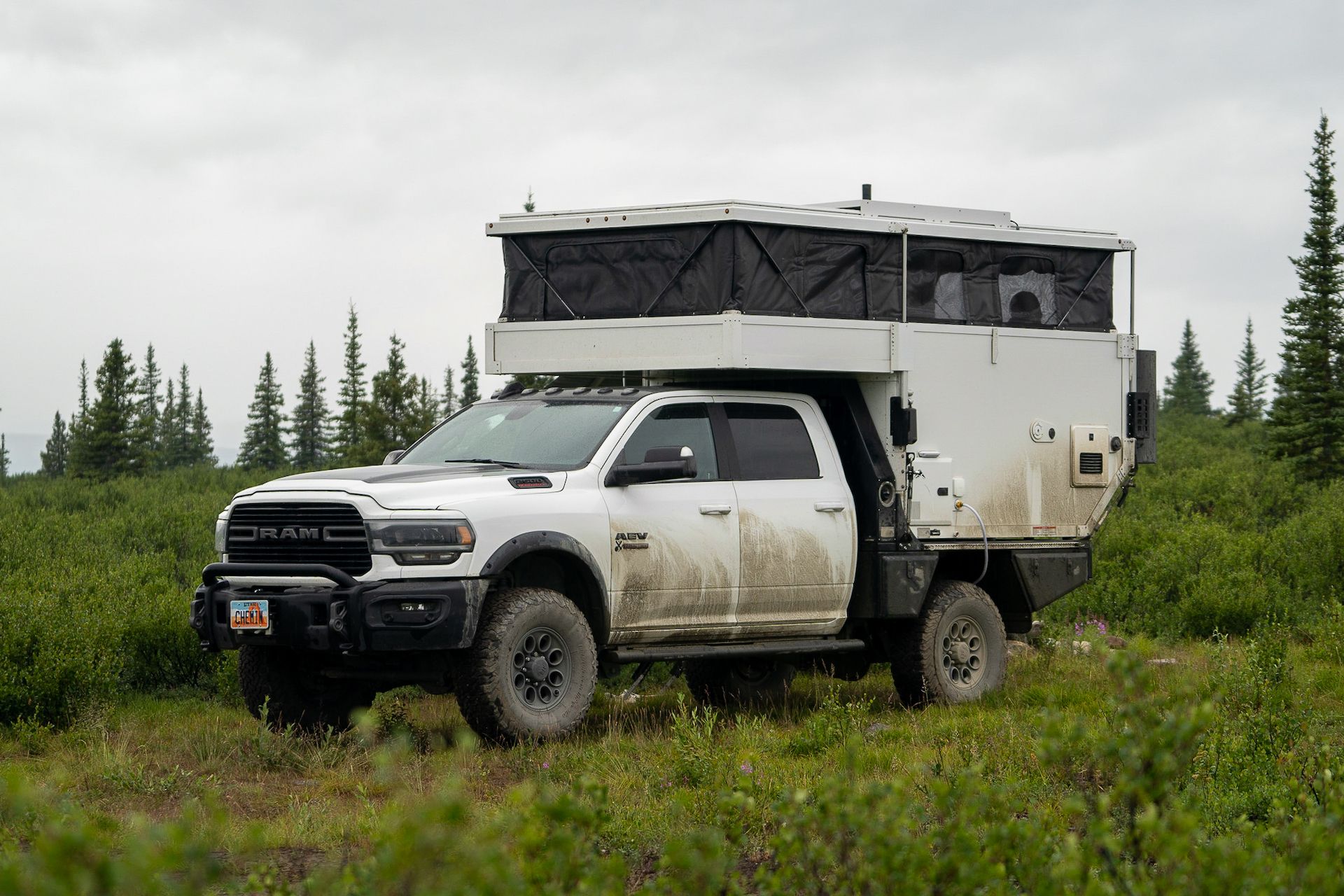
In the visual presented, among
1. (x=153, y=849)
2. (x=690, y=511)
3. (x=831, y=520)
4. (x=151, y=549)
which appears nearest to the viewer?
(x=153, y=849)

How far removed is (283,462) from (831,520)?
5375 cm

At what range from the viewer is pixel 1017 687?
37.7 feet

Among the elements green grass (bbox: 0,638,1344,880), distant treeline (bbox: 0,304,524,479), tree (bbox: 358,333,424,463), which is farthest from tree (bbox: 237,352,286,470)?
green grass (bbox: 0,638,1344,880)

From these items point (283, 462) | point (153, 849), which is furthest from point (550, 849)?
point (283, 462)

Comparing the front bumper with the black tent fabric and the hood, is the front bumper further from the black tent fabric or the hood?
the black tent fabric

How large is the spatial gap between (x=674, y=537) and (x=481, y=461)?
130 cm

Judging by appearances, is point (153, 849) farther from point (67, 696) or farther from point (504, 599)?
point (67, 696)

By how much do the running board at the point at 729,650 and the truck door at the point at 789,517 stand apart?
0.51 ft

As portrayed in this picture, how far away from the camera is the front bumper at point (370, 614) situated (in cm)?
809

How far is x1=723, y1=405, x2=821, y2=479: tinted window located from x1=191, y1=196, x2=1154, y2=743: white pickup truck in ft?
0.06

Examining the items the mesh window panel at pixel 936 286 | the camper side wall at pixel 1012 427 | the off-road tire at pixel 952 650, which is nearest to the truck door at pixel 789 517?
the camper side wall at pixel 1012 427

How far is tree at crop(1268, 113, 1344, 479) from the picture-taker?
3372 cm

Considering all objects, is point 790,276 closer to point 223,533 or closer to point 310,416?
point 223,533

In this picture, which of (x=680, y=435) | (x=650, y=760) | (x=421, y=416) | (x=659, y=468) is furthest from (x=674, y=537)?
(x=421, y=416)
